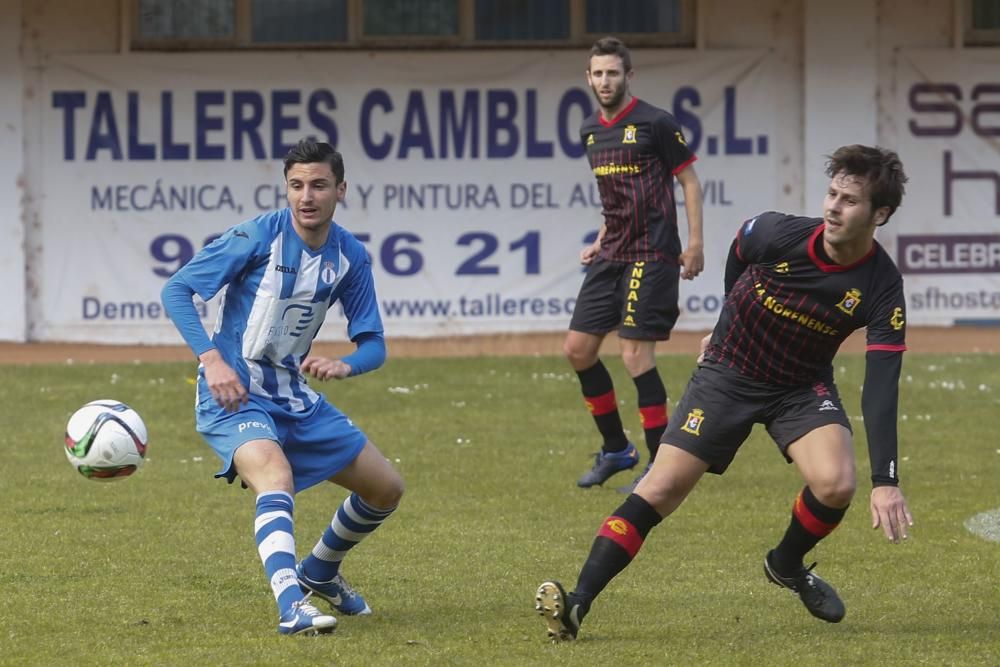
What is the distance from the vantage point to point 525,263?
17.5 meters

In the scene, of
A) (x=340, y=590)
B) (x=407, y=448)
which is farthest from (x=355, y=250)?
(x=407, y=448)

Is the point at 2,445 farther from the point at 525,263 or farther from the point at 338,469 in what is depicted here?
the point at 525,263

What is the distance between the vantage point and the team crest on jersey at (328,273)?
21.1 feet

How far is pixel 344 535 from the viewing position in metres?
→ 6.57

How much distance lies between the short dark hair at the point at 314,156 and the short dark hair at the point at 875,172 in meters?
1.78

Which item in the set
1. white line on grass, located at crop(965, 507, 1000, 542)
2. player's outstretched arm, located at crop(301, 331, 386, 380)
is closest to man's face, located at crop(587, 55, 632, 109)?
white line on grass, located at crop(965, 507, 1000, 542)

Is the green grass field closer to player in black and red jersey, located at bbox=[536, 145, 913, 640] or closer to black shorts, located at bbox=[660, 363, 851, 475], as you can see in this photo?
player in black and red jersey, located at bbox=[536, 145, 913, 640]

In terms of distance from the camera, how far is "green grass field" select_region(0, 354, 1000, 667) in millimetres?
5969

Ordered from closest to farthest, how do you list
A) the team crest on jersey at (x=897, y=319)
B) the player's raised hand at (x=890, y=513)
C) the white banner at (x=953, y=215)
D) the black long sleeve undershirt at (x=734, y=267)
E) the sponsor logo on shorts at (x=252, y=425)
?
the player's raised hand at (x=890, y=513) → the team crest on jersey at (x=897, y=319) → the sponsor logo on shorts at (x=252, y=425) → the black long sleeve undershirt at (x=734, y=267) → the white banner at (x=953, y=215)

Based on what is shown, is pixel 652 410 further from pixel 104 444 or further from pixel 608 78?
pixel 104 444

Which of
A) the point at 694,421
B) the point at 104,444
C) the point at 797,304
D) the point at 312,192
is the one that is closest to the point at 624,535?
the point at 694,421

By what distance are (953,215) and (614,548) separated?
41.5 ft

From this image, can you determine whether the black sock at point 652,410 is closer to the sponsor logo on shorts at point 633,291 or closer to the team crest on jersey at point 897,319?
the sponsor logo on shorts at point 633,291

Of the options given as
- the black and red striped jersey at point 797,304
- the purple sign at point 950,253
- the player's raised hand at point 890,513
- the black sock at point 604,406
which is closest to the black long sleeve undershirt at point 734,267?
the black and red striped jersey at point 797,304
